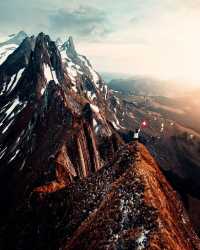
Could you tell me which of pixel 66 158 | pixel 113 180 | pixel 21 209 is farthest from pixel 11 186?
pixel 113 180

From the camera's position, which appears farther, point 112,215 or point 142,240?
point 112,215

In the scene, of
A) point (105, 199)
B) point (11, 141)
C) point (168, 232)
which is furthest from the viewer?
point (11, 141)

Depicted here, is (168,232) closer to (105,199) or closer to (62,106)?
(105,199)

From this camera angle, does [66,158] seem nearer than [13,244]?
No

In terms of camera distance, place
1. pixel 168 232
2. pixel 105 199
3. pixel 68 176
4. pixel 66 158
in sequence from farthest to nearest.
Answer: pixel 66 158 → pixel 68 176 → pixel 105 199 → pixel 168 232

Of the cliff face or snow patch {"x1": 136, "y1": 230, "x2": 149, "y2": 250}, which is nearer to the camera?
snow patch {"x1": 136, "y1": 230, "x2": 149, "y2": 250}

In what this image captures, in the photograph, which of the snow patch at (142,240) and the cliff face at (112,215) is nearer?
the snow patch at (142,240)

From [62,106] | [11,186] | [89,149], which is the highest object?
[62,106]

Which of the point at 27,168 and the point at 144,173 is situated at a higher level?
the point at 144,173

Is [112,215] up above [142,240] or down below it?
below
